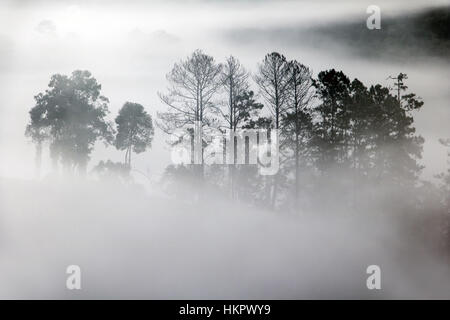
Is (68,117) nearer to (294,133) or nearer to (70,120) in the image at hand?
(70,120)

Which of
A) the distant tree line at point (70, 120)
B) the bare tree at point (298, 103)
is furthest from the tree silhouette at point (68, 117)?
the bare tree at point (298, 103)

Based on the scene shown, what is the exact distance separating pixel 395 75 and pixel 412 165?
613 centimetres

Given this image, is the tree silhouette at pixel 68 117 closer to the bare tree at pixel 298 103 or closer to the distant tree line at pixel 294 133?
the distant tree line at pixel 294 133

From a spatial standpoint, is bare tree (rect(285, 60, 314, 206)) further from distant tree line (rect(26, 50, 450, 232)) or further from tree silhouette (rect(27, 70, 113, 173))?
tree silhouette (rect(27, 70, 113, 173))

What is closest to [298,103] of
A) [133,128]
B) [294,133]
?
[294,133]

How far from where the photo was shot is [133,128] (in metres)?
36.9

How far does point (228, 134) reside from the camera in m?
26.8

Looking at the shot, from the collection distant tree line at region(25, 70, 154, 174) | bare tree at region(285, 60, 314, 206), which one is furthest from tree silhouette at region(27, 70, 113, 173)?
bare tree at region(285, 60, 314, 206)

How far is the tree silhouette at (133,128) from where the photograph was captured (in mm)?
36469

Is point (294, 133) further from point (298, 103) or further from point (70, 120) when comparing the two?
point (70, 120)

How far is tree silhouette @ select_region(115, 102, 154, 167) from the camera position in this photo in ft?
120

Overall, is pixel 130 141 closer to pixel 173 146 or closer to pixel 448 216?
pixel 173 146
